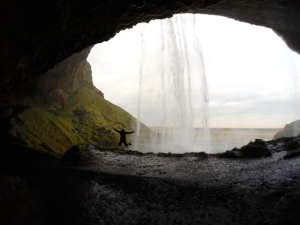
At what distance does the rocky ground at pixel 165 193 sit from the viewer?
450cm

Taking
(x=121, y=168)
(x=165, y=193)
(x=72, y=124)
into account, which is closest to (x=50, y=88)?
(x=72, y=124)

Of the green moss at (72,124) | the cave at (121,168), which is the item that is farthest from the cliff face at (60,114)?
the cave at (121,168)

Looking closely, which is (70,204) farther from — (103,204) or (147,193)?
(147,193)

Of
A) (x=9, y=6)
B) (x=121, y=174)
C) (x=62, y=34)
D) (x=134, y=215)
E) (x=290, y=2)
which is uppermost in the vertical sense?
(x=290, y=2)

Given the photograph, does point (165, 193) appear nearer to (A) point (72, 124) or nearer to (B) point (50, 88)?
(B) point (50, 88)

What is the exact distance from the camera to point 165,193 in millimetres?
5992

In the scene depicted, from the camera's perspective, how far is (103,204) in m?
5.32

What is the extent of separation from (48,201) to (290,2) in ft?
40.8

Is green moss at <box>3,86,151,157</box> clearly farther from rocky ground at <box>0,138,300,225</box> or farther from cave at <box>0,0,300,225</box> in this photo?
rocky ground at <box>0,138,300,225</box>

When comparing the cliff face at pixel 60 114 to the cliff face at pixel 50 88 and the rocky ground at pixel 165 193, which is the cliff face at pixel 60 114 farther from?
the rocky ground at pixel 165 193

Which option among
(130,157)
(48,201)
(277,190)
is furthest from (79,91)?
(277,190)

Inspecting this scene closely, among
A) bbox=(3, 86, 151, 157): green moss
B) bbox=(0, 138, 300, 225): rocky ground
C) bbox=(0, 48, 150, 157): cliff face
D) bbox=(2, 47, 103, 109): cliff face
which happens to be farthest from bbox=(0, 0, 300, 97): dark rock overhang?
bbox=(2, 47, 103, 109): cliff face

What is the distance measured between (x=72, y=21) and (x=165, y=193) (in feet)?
20.7

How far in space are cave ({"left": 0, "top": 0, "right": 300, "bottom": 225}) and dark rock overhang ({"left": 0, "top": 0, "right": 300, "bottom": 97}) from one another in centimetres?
4
